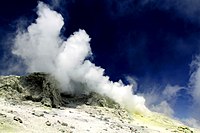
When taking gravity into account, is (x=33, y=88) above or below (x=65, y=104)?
above

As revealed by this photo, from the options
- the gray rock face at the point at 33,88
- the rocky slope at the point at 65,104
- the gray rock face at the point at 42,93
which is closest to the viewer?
the rocky slope at the point at 65,104

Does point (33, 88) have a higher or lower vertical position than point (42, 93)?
higher

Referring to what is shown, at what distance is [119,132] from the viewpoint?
91125mm

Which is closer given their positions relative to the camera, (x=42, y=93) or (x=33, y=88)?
(x=42, y=93)

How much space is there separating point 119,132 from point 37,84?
62193mm

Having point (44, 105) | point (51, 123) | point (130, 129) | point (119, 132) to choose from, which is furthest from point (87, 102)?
point (51, 123)

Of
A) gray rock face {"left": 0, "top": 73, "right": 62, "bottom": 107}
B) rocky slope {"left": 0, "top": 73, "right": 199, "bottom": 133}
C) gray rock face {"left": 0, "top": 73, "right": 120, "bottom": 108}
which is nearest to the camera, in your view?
rocky slope {"left": 0, "top": 73, "right": 199, "bottom": 133}

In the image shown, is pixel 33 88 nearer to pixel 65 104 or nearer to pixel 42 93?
pixel 42 93

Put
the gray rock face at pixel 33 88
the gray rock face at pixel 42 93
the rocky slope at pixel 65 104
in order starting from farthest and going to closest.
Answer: the gray rock face at pixel 42 93, the gray rock face at pixel 33 88, the rocky slope at pixel 65 104

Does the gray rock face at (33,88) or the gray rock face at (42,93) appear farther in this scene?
the gray rock face at (42,93)

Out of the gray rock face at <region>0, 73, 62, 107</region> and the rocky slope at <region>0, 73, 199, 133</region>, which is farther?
the gray rock face at <region>0, 73, 62, 107</region>

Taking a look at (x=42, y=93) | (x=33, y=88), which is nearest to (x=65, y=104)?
(x=42, y=93)

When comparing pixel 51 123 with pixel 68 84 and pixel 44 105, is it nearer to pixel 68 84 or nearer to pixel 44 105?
pixel 44 105

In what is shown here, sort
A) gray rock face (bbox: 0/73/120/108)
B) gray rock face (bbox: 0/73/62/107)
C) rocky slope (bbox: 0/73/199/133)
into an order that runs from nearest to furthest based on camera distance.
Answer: rocky slope (bbox: 0/73/199/133), gray rock face (bbox: 0/73/62/107), gray rock face (bbox: 0/73/120/108)
